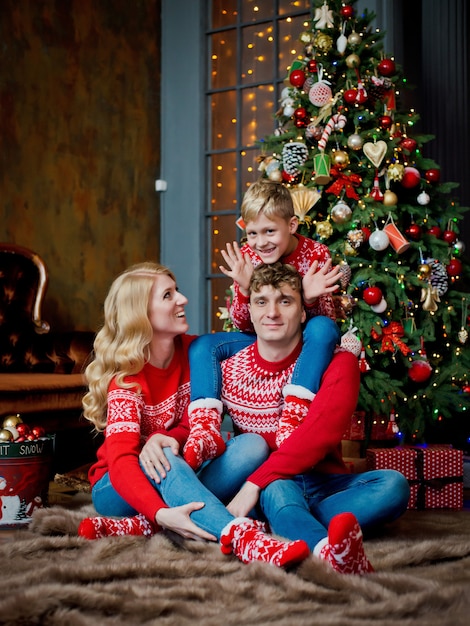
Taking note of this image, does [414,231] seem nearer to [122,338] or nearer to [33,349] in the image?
[122,338]

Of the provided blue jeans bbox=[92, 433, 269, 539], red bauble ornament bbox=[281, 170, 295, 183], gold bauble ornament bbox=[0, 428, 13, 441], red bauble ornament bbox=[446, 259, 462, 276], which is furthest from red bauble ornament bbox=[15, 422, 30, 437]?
red bauble ornament bbox=[446, 259, 462, 276]

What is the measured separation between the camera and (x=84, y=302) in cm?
508

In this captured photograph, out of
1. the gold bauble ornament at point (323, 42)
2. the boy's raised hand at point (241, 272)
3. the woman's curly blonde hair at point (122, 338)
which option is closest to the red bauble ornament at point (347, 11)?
the gold bauble ornament at point (323, 42)

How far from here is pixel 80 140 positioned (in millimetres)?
5086

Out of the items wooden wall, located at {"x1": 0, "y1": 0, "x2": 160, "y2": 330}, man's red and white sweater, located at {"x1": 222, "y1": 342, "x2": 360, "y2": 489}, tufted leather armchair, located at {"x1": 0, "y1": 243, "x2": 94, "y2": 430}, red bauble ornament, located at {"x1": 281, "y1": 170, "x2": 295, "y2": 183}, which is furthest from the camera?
wooden wall, located at {"x1": 0, "y1": 0, "x2": 160, "y2": 330}

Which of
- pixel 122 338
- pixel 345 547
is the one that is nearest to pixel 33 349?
pixel 122 338

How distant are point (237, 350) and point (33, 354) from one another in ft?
6.23

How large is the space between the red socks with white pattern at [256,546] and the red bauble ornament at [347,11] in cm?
271

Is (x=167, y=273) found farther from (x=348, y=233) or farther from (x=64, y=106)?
(x=64, y=106)

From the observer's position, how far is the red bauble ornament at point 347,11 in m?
3.68

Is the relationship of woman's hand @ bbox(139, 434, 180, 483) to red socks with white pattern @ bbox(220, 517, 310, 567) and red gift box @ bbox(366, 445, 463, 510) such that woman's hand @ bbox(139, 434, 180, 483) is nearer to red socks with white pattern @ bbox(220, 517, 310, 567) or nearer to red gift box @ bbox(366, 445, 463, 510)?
red socks with white pattern @ bbox(220, 517, 310, 567)

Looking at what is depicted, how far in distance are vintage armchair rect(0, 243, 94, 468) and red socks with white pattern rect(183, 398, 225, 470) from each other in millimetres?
1374

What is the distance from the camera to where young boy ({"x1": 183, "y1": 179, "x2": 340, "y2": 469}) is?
6.89ft

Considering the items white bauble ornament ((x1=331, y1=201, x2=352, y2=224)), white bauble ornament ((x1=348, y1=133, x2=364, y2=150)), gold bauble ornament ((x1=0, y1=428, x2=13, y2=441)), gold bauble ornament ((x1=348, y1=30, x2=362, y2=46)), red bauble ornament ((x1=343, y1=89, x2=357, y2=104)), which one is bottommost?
gold bauble ornament ((x1=0, y1=428, x2=13, y2=441))
